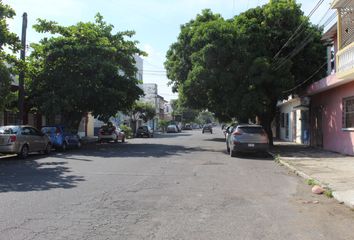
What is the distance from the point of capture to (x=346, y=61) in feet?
56.1

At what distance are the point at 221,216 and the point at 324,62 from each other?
2192 cm

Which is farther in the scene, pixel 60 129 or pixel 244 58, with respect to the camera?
pixel 60 129

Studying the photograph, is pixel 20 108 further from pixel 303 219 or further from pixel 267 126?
pixel 303 219

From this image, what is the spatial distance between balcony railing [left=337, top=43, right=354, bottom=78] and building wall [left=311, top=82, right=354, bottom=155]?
3.82 meters

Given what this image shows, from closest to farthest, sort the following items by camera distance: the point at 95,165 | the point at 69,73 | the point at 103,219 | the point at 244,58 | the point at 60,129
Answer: the point at 103,219, the point at 95,165, the point at 244,58, the point at 60,129, the point at 69,73

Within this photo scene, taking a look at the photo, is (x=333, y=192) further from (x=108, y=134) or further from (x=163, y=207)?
(x=108, y=134)

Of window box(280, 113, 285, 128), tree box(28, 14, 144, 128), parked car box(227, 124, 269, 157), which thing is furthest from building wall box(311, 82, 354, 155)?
window box(280, 113, 285, 128)

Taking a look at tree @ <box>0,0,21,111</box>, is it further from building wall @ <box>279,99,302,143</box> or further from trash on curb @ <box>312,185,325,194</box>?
building wall @ <box>279,99,302,143</box>

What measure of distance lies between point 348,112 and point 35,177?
15.7 meters

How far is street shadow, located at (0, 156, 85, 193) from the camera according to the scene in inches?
452

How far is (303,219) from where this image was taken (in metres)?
8.23

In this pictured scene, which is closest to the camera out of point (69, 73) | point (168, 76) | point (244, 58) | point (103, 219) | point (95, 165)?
point (103, 219)

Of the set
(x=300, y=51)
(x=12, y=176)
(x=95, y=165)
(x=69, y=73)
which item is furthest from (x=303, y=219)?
(x=69, y=73)

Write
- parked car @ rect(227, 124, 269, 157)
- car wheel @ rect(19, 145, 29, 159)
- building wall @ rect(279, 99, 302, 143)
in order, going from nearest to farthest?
car wheel @ rect(19, 145, 29, 159)
parked car @ rect(227, 124, 269, 157)
building wall @ rect(279, 99, 302, 143)
